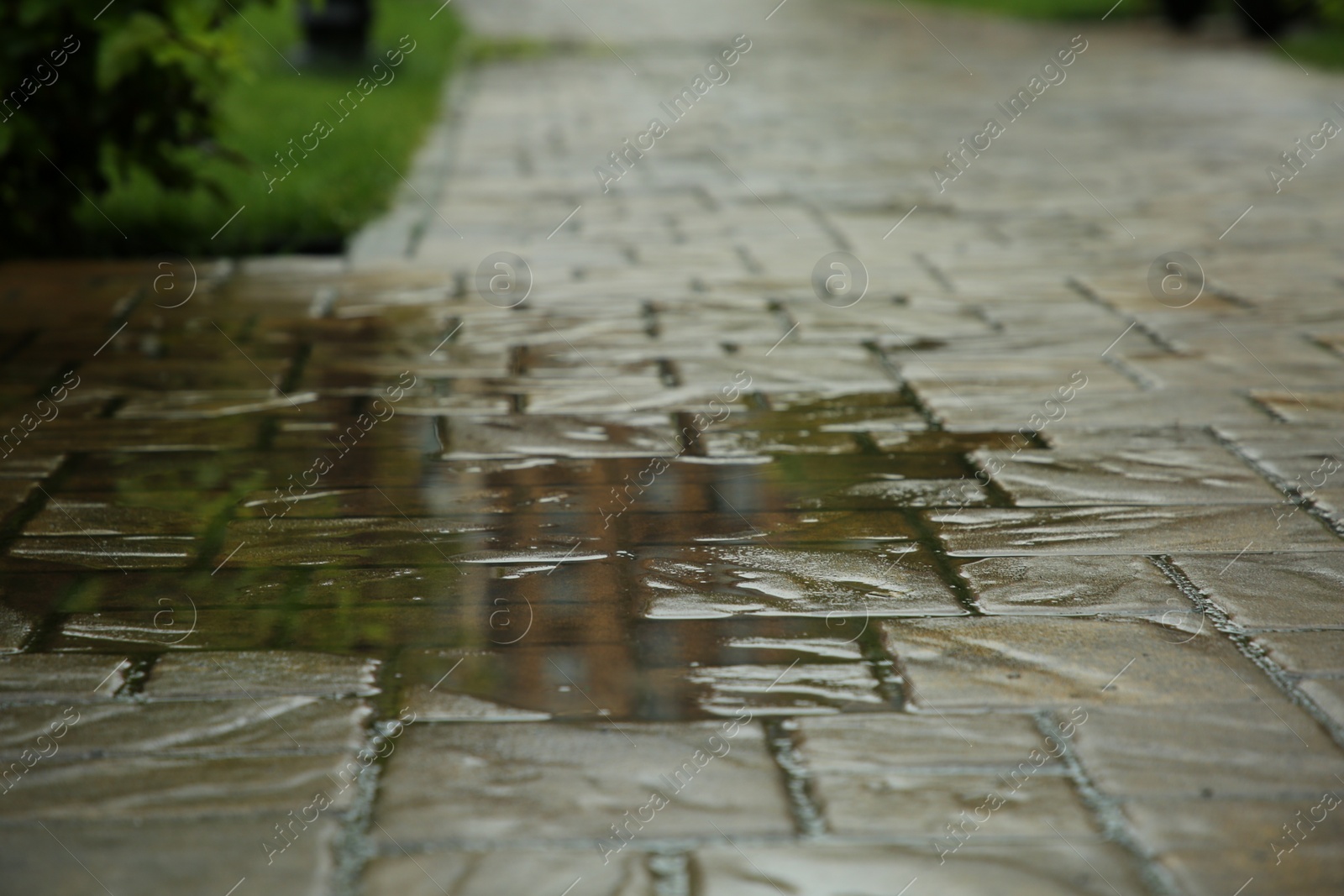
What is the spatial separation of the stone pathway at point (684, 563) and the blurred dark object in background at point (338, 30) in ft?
20.1

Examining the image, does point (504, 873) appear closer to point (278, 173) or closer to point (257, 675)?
point (257, 675)

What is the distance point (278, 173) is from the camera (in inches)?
255

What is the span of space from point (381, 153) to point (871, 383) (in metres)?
4.00

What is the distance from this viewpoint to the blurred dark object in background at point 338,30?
37.3ft

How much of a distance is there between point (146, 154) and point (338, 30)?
6661 mm

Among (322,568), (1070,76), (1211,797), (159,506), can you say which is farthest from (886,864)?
(1070,76)

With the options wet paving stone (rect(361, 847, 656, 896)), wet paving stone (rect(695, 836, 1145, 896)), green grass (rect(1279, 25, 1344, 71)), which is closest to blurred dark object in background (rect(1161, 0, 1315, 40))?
green grass (rect(1279, 25, 1344, 71))

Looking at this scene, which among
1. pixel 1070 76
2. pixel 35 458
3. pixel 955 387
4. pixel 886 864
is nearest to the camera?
pixel 886 864

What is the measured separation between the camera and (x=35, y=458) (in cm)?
329

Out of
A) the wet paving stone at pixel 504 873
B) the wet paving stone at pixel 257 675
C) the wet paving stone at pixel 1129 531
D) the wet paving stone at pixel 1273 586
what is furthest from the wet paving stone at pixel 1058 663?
the wet paving stone at pixel 257 675

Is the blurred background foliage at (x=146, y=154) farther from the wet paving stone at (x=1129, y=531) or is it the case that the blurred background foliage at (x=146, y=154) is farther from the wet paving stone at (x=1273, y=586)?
the wet paving stone at (x=1273, y=586)

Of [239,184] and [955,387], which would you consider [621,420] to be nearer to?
[955,387]

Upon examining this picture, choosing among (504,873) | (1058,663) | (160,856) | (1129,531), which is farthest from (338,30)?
(504,873)

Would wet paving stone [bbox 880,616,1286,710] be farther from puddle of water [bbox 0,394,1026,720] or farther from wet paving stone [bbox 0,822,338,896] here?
wet paving stone [bbox 0,822,338,896]
